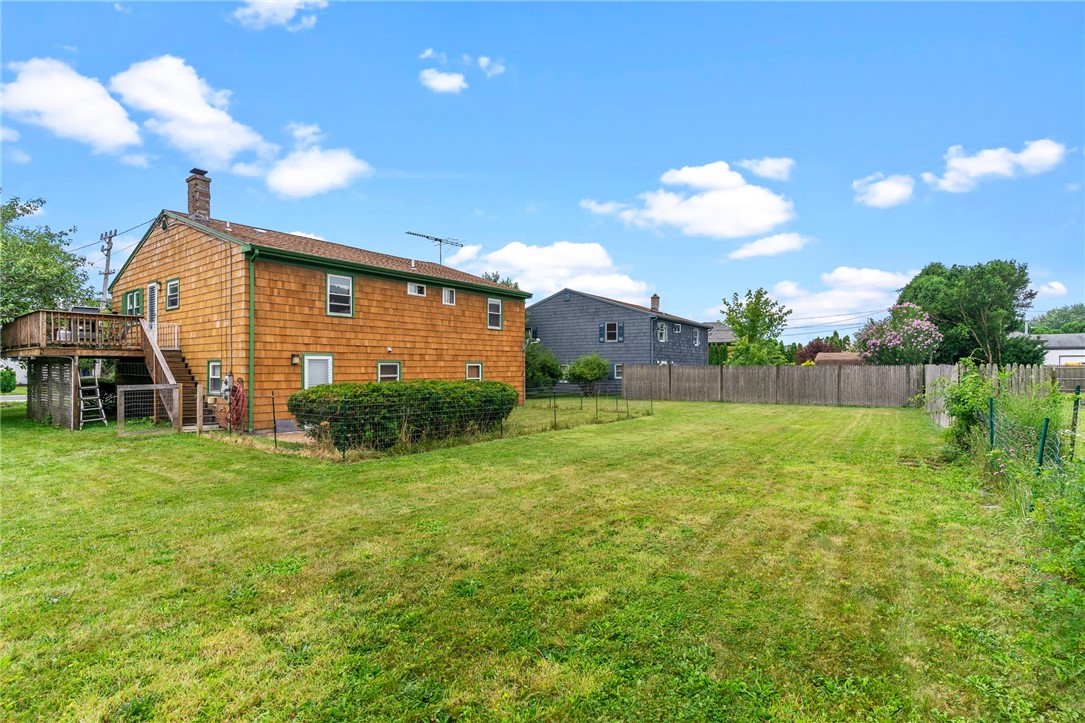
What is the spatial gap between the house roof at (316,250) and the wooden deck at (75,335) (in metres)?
3.55

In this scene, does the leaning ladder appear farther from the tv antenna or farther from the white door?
the tv antenna

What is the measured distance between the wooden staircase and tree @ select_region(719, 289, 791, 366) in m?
25.1

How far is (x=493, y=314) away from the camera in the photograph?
20641 mm

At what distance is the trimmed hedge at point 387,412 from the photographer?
9516 mm

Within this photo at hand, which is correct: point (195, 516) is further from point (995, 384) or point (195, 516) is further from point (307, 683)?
point (995, 384)

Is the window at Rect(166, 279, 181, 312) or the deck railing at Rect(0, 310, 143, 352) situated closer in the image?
the deck railing at Rect(0, 310, 143, 352)

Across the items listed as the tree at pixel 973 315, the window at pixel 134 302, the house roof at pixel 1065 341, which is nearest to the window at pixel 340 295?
the window at pixel 134 302

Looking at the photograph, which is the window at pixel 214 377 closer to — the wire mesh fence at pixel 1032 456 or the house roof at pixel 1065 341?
the wire mesh fence at pixel 1032 456

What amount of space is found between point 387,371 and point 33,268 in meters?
12.2

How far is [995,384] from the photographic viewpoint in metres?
9.12

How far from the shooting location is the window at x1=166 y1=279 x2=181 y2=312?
16031 mm

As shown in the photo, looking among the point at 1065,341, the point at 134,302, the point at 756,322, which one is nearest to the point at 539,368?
the point at 756,322

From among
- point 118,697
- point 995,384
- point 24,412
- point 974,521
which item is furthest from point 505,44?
point 24,412

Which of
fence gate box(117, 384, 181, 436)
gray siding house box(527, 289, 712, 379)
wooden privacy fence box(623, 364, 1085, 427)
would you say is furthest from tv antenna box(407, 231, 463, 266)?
fence gate box(117, 384, 181, 436)
